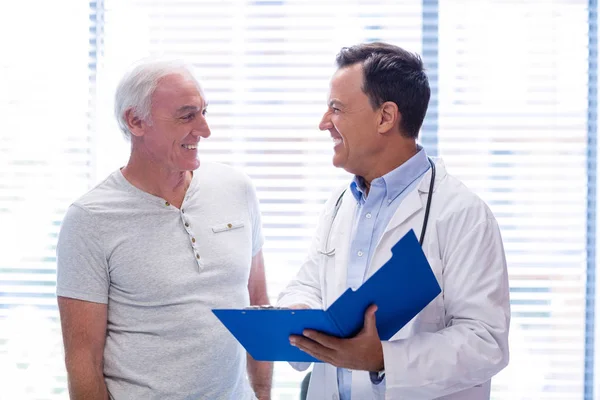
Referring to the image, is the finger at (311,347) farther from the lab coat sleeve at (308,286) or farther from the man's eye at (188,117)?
the man's eye at (188,117)

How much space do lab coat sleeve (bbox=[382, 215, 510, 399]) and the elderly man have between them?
560 mm

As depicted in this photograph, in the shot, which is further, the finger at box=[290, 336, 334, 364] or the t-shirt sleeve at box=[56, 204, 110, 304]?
the t-shirt sleeve at box=[56, 204, 110, 304]

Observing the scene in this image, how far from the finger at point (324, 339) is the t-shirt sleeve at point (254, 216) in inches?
25.3

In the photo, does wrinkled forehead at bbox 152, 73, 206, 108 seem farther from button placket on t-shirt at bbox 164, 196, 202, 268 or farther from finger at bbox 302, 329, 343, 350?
finger at bbox 302, 329, 343, 350

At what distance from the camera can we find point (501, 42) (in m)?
2.57

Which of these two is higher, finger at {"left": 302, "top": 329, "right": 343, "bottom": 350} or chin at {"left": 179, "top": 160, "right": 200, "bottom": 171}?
chin at {"left": 179, "top": 160, "right": 200, "bottom": 171}

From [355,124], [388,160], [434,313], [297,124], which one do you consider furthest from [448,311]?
[297,124]

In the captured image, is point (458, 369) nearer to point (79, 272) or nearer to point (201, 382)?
point (201, 382)

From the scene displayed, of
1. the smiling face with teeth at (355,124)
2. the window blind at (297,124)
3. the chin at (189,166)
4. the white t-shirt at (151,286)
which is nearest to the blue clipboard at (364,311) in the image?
the white t-shirt at (151,286)

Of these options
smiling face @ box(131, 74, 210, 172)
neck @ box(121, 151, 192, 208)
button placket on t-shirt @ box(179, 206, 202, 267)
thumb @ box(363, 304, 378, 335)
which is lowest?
thumb @ box(363, 304, 378, 335)

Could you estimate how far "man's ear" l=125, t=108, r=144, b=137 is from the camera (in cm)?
178

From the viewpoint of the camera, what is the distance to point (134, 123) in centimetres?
179

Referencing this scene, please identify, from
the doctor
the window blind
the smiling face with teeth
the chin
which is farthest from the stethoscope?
the window blind

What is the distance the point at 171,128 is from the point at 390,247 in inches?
26.6
